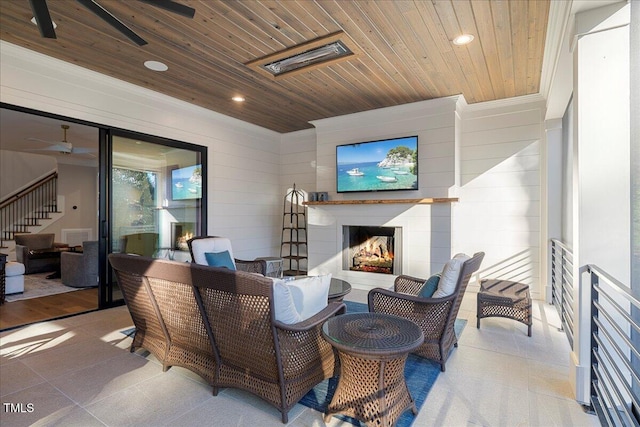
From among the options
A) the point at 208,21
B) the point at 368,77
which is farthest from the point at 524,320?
the point at 208,21

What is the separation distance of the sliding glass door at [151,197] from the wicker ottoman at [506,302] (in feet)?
13.3

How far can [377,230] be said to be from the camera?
545cm

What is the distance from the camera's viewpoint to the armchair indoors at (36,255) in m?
6.36

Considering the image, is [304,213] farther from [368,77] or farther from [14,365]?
[14,365]

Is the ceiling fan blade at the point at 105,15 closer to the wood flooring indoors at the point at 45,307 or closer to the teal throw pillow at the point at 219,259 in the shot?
the teal throw pillow at the point at 219,259

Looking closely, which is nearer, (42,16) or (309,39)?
(42,16)

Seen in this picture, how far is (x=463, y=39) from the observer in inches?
123

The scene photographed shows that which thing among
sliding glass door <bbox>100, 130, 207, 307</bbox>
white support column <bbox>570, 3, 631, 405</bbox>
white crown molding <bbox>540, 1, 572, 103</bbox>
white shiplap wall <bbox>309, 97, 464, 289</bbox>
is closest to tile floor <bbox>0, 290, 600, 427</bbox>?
white support column <bbox>570, 3, 631, 405</bbox>

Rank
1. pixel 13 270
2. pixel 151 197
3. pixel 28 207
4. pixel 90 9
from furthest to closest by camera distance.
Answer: pixel 28 207, pixel 13 270, pixel 151 197, pixel 90 9

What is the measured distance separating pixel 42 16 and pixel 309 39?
6.65 feet

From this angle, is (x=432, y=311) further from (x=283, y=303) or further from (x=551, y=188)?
(x=551, y=188)

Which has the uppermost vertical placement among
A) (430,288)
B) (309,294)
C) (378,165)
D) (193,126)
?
(193,126)

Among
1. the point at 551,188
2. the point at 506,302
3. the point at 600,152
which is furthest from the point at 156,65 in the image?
the point at 551,188

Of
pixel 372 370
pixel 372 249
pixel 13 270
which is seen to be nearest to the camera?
pixel 372 370
